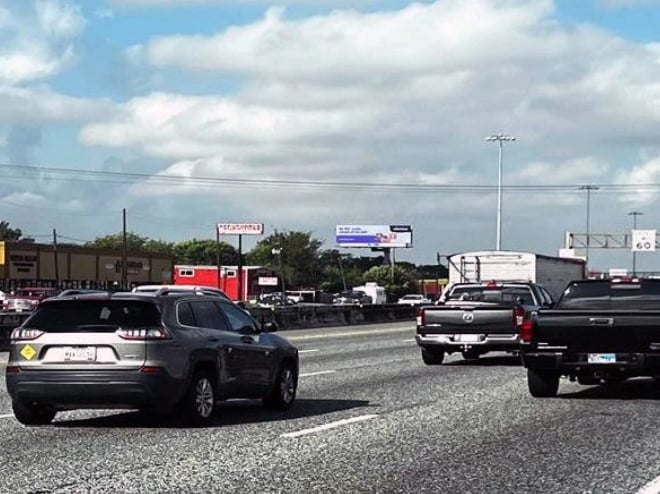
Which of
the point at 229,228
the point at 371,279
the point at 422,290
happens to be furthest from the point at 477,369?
the point at 371,279

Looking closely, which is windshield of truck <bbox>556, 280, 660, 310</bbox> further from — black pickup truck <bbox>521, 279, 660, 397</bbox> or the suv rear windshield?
the suv rear windshield

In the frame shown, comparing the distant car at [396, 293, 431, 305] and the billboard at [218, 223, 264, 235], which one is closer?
the distant car at [396, 293, 431, 305]

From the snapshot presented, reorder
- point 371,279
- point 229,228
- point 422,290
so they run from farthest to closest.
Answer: point 371,279 < point 422,290 < point 229,228

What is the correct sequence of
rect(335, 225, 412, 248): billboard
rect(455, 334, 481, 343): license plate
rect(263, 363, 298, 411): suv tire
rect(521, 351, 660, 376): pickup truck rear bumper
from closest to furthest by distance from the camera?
rect(263, 363, 298, 411): suv tire
rect(521, 351, 660, 376): pickup truck rear bumper
rect(455, 334, 481, 343): license plate
rect(335, 225, 412, 248): billboard

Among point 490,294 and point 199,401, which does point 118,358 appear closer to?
point 199,401

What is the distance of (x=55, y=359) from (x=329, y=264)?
15079cm

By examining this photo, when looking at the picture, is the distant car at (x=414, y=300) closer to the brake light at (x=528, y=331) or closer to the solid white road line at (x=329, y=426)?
the brake light at (x=528, y=331)

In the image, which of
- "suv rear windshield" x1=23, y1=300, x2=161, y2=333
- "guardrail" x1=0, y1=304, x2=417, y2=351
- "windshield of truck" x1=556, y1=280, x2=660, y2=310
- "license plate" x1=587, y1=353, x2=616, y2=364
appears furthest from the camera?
"guardrail" x1=0, y1=304, x2=417, y2=351

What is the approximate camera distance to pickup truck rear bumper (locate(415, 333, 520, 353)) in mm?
24453

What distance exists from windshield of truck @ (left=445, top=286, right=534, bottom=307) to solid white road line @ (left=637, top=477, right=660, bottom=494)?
A: 15529 millimetres

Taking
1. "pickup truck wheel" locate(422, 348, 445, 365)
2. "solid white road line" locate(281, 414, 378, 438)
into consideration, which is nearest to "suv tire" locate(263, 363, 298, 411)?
"solid white road line" locate(281, 414, 378, 438)

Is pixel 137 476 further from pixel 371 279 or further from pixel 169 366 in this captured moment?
pixel 371 279

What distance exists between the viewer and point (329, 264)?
6457 inches

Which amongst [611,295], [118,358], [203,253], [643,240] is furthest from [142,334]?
[203,253]
